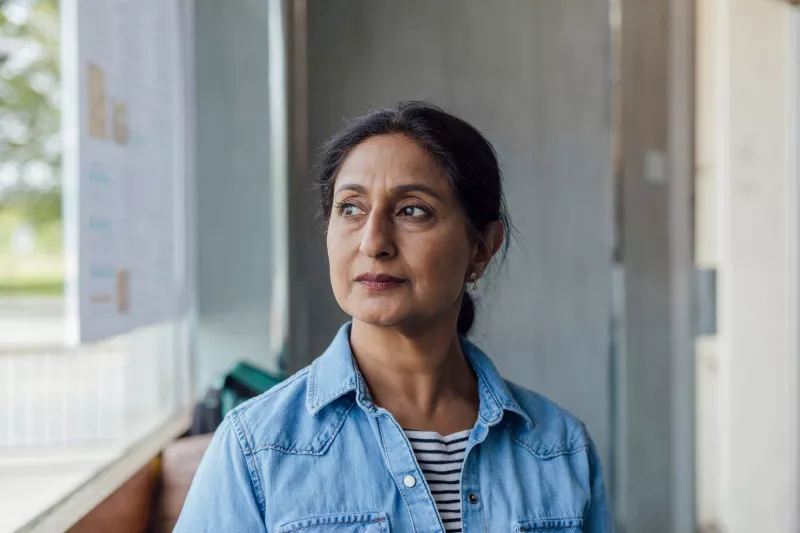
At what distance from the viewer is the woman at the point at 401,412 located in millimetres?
976

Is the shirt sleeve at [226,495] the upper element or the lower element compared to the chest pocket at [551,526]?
upper

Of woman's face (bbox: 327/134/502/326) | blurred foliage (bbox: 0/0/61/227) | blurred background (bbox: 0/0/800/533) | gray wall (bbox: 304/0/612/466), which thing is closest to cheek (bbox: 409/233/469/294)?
woman's face (bbox: 327/134/502/326)

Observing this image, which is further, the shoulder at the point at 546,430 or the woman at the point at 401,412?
the shoulder at the point at 546,430

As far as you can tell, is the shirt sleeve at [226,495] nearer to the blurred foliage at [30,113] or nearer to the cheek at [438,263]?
the cheek at [438,263]

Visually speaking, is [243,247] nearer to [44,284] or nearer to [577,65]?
[577,65]

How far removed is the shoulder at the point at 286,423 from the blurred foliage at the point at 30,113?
17.6 feet

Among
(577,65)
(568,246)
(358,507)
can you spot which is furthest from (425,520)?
(577,65)

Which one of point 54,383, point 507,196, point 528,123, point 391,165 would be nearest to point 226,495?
point 391,165

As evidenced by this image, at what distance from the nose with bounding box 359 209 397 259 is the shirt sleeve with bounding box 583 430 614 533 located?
0.46 metres

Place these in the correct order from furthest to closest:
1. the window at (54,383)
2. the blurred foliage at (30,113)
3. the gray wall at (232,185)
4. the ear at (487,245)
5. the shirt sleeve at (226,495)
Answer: the blurred foliage at (30,113)
the gray wall at (232,185)
the window at (54,383)
the ear at (487,245)
the shirt sleeve at (226,495)

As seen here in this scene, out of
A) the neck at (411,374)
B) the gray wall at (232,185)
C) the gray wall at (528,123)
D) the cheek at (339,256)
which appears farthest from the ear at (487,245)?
the gray wall at (232,185)

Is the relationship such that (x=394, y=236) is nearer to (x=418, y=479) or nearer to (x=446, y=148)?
(x=446, y=148)

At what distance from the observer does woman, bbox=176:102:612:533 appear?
0.98m

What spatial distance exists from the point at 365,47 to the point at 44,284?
29.1 feet
